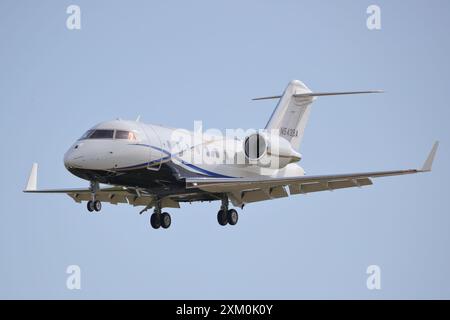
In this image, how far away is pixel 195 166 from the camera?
33750 millimetres

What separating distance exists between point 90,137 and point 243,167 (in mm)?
6690

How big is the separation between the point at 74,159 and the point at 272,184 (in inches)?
280

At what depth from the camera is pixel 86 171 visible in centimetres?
3077

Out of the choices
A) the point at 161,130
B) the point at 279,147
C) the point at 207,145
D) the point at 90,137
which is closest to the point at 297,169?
the point at 279,147

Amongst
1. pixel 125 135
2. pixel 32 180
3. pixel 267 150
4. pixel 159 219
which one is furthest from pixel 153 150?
pixel 32 180

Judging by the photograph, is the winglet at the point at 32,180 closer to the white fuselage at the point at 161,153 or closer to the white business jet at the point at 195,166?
the white business jet at the point at 195,166

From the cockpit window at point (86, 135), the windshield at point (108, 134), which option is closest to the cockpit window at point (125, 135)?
the windshield at point (108, 134)

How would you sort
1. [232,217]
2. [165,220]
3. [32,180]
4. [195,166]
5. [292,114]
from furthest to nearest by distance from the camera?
[292,114]
[32,180]
[232,217]
[165,220]
[195,166]

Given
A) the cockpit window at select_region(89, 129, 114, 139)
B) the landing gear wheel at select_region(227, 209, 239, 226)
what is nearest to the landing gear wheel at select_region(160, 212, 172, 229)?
the landing gear wheel at select_region(227, 209, 239, 226)

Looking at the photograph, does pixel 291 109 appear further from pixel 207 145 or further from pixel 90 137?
pixel 90 137

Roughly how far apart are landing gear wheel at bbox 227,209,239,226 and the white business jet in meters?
0.03

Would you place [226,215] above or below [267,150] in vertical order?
below

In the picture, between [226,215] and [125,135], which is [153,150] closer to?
[125,135]

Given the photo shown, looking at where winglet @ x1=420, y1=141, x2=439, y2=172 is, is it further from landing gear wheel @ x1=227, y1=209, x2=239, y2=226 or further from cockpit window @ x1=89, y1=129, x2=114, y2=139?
cockpit window @ x1=89, y1=129, x2=114, y2=139
